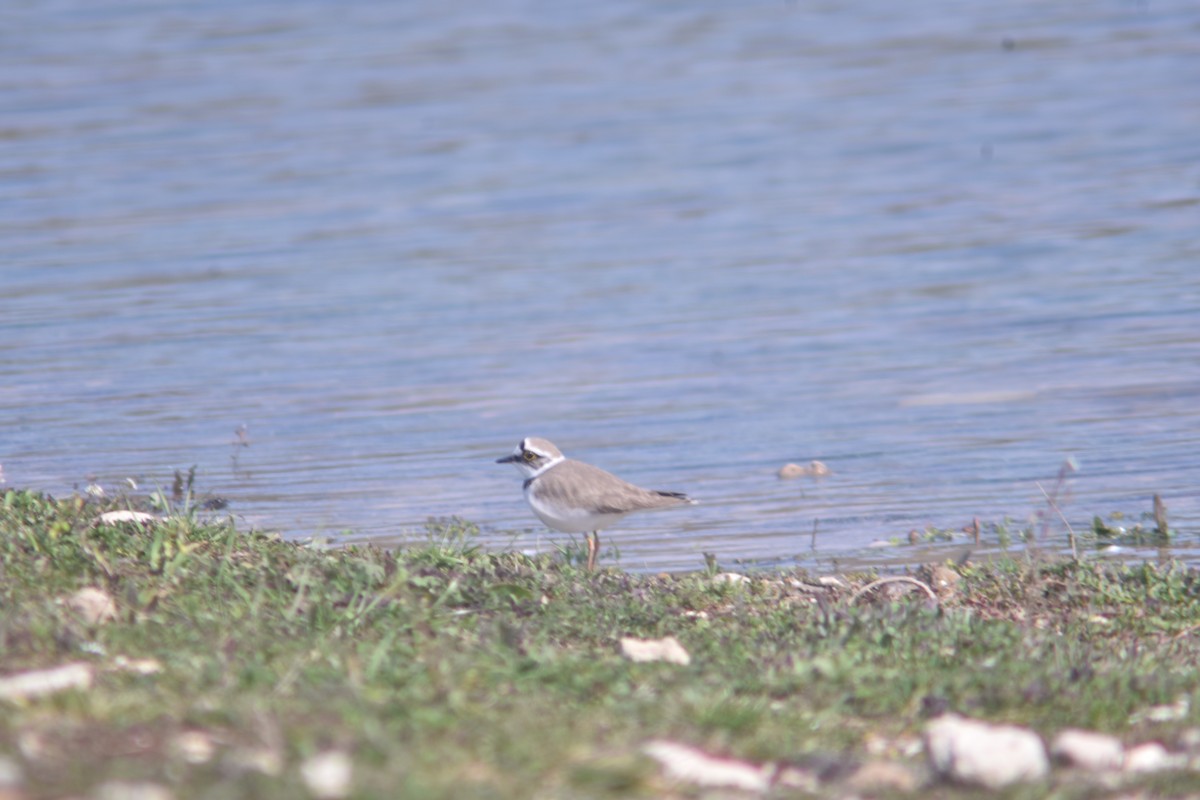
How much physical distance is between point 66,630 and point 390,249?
35.3ft

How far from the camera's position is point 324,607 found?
5.48m

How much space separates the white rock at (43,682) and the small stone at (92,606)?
664 mm

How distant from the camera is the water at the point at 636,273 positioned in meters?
9.96

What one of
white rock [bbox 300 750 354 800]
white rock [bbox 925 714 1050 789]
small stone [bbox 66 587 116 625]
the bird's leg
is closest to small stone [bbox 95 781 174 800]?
white rock [bbox 300 750 354 800]

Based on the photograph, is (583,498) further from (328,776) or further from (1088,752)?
(328,776)

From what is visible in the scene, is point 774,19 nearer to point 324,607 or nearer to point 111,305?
point 111,305

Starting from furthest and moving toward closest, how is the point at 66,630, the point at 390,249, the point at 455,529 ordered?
the point at 390,249 < the point at 455,529 < the point at 66,630

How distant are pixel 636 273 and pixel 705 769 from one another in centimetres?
1043

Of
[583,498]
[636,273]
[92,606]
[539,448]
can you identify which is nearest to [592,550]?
[583,498]

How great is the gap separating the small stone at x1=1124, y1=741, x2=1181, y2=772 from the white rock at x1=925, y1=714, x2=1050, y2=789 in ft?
0.91

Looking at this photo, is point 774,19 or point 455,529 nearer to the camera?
point 455,529

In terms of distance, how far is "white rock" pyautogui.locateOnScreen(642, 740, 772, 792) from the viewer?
4129mm

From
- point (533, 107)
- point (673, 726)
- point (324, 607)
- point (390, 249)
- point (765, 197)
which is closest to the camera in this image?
point (673, 726)

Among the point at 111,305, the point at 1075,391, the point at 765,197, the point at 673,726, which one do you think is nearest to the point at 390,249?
the point at 111,305
